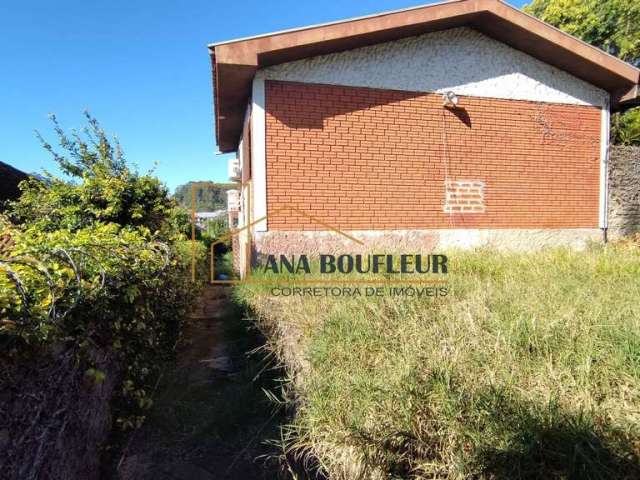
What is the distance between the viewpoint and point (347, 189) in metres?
6.75

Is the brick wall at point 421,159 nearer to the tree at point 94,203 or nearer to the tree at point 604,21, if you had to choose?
the tree at point 94,203

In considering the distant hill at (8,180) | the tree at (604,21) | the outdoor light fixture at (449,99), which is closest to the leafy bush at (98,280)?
the distant hill at (8,180)

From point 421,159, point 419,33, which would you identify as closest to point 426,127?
point 421,159

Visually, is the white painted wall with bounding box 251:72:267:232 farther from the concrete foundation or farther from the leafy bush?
the leafy bush

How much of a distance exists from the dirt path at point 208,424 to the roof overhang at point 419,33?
14.9 ft

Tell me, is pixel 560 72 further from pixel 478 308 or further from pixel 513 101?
pixel 478 308


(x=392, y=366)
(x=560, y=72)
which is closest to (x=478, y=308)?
(x=392, y=366)

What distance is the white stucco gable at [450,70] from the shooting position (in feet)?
21.6

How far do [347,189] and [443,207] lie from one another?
7.13 feet

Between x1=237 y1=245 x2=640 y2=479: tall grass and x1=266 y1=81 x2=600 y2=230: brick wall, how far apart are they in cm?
368

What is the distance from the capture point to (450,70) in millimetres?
7172

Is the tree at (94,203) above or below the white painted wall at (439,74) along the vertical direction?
below

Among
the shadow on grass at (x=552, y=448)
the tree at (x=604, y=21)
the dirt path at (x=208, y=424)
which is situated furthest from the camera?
the tree at (x=604, y=21)

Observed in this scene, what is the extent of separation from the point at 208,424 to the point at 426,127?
6491 mm
